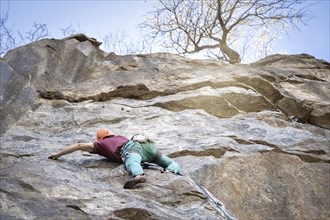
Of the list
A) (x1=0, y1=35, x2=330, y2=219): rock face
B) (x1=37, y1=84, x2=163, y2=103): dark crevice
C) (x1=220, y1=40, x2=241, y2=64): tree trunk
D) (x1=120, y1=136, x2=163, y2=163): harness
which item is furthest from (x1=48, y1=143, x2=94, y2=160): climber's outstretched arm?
(x1=220, y1=40, x2=241, y2=64): tree trunk

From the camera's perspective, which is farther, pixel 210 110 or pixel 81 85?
pixel 81 85

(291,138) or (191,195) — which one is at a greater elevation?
(291,138)

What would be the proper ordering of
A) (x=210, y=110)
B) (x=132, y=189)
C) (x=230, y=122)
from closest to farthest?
(x=132, y=189), (x=230, y=122), (x=210, y=110)

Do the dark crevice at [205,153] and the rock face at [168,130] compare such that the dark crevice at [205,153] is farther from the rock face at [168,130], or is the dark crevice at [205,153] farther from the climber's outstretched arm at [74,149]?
the climber's outstretched arm at [74,149]

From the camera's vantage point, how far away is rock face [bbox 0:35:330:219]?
169 inches

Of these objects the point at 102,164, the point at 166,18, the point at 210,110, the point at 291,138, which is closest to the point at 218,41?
the point at 166,18

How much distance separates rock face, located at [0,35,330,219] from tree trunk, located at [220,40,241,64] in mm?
3404

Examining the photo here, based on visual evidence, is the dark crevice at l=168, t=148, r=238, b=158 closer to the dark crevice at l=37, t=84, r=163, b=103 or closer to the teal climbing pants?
the teal climbing pants

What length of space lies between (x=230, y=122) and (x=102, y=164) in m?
3.66

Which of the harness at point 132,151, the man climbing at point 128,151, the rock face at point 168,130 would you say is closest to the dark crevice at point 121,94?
the rock face at point 168,130

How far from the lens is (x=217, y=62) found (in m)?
11.6

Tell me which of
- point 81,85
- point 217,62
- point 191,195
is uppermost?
point 217,62

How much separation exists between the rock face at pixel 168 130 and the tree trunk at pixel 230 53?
340 cm

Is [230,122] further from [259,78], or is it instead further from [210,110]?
[259,78]
